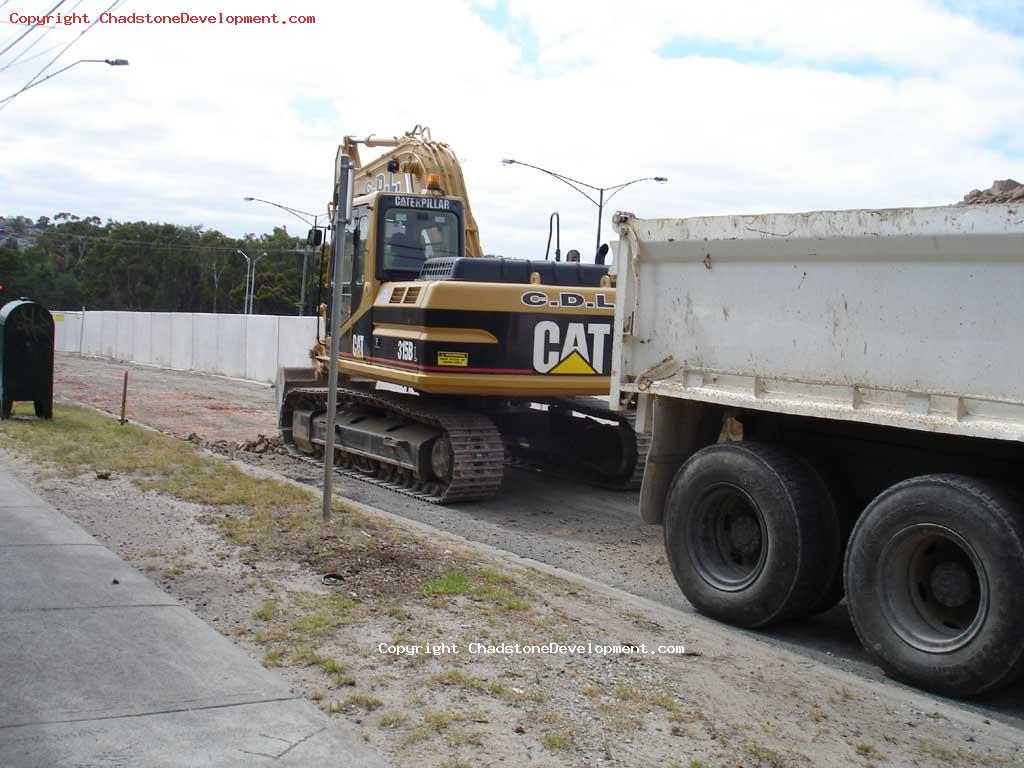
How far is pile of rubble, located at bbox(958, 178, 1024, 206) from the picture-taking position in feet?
20.4

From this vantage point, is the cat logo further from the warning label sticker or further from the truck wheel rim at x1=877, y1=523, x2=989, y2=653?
the truck wheel rim at x1=877, y1=523, x2=989, y2=653

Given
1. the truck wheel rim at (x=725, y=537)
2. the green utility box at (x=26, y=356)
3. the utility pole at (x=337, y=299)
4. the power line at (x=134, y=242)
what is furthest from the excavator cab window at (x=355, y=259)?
the power line at (x=134, y=242)

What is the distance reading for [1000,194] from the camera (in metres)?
6.34

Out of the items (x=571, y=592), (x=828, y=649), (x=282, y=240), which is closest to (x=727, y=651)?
(x=828, y=649)

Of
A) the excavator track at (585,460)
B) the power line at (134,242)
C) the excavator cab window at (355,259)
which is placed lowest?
the excavator track at (585,460)

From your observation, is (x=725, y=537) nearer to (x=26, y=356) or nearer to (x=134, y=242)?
(x=26, y=356)

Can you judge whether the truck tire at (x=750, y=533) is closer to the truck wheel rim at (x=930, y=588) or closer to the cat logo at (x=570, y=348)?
the truck wheel rim at (x=930, y=588)

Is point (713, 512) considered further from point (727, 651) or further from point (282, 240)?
point (282, 240)

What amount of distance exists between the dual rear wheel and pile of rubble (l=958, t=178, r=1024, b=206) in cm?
183

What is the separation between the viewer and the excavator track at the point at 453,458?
10.7 metres

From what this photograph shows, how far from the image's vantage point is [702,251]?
7055mm

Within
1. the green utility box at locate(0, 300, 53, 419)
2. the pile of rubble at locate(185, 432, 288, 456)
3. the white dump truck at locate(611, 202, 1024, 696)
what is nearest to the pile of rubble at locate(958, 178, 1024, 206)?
the white dump truck at locate(611, 202, 1024, 696)

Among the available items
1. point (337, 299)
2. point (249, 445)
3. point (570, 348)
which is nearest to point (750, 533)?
point (337, 299)

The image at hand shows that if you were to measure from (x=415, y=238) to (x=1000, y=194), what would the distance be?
6.97 m
